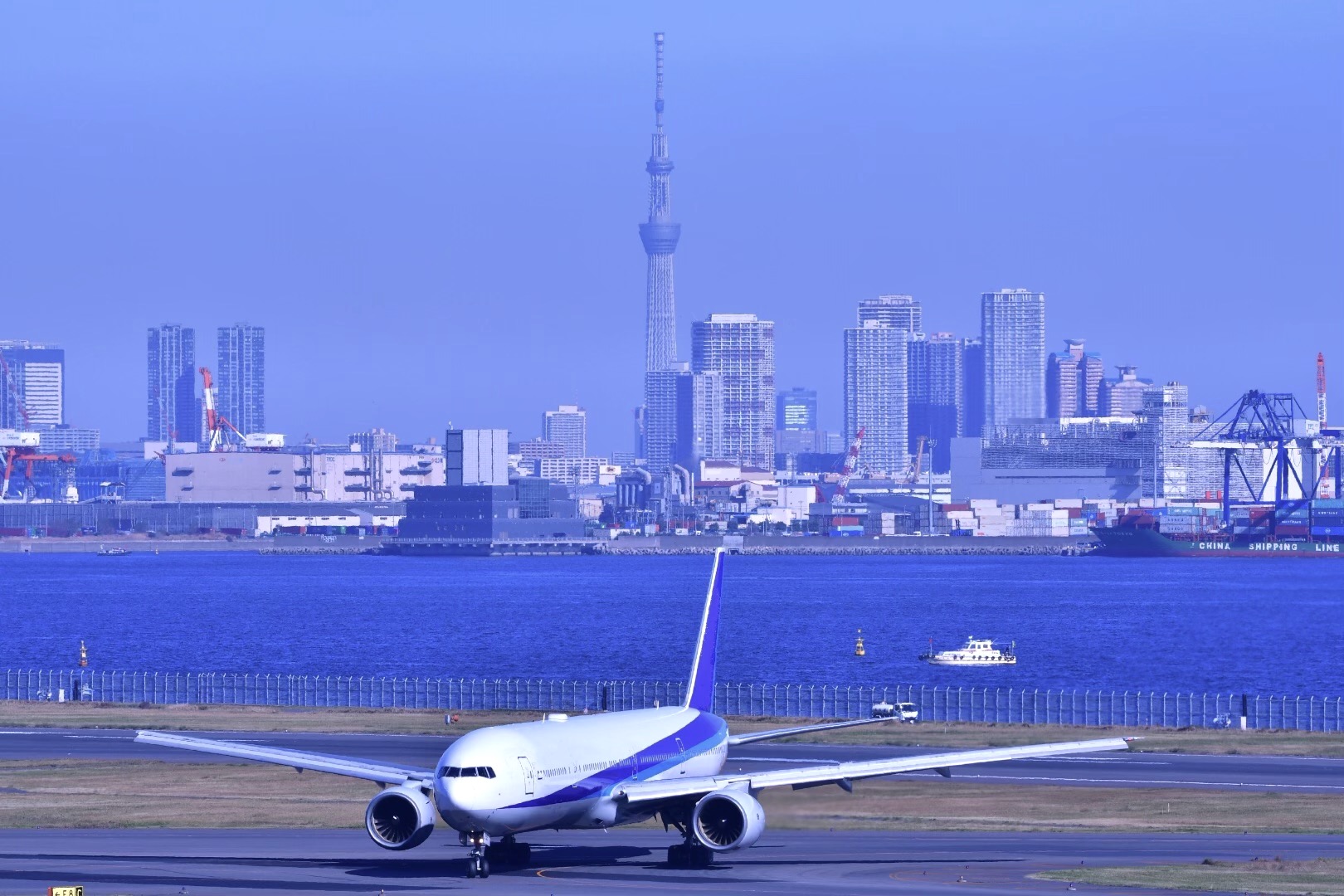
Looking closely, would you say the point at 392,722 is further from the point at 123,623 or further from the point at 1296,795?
the point at 123,623

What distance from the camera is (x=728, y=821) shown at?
36.2 m

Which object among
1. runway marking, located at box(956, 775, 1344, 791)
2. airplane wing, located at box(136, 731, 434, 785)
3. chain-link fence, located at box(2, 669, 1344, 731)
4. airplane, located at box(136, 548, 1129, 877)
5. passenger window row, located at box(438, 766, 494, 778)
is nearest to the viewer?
passenger window row, located at box(438, 766, 494, 778)

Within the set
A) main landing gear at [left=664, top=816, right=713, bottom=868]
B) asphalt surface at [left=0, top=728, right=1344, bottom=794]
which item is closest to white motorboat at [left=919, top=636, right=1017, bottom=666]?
asphalt surface at [left=0, top=728, right=1344, bottom=794]

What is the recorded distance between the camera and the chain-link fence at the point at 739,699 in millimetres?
85438

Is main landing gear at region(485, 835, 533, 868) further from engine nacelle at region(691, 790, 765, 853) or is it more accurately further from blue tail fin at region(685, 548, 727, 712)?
blue tail fin at region(685, 548, 727, 712)

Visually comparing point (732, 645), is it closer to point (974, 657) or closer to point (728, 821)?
point (974, 657)

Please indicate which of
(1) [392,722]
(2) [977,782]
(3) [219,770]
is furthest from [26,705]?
(2) [977,782]

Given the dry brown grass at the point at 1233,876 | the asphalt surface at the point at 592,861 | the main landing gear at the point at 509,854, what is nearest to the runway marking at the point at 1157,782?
the asphalt surface at the point at 592,861

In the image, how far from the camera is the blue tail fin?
43062mm

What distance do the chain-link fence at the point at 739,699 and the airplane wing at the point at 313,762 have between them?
3964 centimetres

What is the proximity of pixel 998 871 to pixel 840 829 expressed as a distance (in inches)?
299

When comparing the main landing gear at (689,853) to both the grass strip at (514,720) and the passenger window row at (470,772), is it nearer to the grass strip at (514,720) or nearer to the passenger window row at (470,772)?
the passenger window row at (470,772)

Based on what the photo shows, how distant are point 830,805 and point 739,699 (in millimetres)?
43828

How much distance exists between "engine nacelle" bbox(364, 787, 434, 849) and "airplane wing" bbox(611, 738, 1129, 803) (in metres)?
3.43
